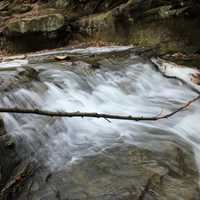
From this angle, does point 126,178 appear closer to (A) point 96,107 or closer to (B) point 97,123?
(B) point 97,123

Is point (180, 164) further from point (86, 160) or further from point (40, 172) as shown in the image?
point (40, 172)

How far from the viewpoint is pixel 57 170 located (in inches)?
170

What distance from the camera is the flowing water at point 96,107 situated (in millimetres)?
4871

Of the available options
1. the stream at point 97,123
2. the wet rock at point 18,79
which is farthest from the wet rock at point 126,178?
the wet rock at point 18,79

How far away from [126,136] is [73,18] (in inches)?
378

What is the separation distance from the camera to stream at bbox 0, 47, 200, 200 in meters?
4.46

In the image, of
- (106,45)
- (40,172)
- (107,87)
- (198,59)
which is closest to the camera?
(40,172)

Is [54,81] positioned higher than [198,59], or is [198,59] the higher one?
[54,81]

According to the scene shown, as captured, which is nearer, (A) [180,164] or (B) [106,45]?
(A) [180,164]

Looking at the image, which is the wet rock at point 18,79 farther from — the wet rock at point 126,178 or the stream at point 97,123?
the wet rock at point 126,178

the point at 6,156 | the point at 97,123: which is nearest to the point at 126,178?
the point at 6,156

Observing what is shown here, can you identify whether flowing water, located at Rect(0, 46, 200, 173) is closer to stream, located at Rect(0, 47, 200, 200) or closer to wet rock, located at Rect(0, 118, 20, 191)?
stream, located at Rect(0, 47, 200, 200)

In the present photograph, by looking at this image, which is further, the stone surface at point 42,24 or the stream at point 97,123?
the stone surface at point 42,24

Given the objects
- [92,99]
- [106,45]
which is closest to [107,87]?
[92,99]
